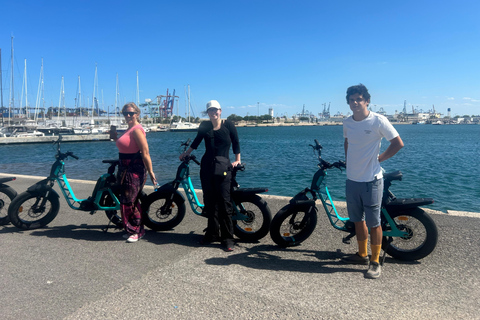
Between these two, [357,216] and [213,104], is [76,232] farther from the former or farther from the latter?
[357,216]

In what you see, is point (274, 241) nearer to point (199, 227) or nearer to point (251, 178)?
point (199, 227)

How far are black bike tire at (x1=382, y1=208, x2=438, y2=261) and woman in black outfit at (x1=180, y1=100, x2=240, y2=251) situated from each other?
187 centimetres

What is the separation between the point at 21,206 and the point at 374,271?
4652 mm

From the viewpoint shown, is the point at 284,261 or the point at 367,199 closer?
the point at 367,199

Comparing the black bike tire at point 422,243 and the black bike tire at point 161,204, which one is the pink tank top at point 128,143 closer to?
the black bike tire at point 161,204

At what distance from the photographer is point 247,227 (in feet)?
15.0

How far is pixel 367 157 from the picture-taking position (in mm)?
3480

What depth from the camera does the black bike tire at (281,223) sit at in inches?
166

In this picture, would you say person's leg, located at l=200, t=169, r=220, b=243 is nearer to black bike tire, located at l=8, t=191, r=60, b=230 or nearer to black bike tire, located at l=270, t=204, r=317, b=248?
black bike tire, located at l=270, t=204, r=317, b=248

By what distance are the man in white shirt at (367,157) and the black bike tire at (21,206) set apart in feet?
13.5

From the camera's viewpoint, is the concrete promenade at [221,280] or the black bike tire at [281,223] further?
the black bike tire at [281,223]

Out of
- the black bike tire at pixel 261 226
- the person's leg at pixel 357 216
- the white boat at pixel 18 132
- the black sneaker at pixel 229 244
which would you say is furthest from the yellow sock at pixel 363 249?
the white boat at pixel 18 132

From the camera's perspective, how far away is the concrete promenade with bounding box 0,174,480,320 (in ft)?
9.19

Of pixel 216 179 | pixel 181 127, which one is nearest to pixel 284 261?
pixel 216 179
